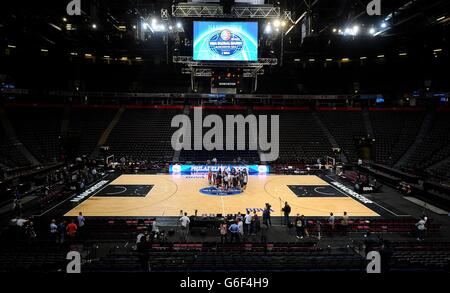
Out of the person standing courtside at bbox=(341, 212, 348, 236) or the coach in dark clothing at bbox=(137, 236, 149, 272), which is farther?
the person standing courtside at bbox=(341, 212, 348, 236)

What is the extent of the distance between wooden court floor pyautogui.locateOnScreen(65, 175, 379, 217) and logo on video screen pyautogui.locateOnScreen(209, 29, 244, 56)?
355 inches

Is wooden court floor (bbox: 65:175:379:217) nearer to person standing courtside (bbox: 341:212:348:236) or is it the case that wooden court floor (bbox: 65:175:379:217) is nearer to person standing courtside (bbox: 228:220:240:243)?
person standing courtside (bbox: 341:212:348:236)

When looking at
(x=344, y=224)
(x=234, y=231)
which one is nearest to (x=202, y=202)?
(x=234, y=231)

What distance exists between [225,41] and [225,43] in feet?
0.37

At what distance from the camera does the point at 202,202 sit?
19672 millimetres

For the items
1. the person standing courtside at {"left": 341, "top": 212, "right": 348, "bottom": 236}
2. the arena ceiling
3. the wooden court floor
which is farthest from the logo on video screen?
the person standing courtside at {"left": 341, "top": 212, "right": 348, "bottom": 236}

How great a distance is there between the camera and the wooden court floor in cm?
1781

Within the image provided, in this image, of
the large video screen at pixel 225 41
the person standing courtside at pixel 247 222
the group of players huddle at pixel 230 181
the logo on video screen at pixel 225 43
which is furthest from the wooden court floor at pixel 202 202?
the logo on video screen at pixel 225 43

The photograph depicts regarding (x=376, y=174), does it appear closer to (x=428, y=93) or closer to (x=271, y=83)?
(x=428, y=93)

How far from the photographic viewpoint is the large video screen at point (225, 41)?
19078 mm

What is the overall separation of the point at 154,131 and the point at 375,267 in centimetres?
3064

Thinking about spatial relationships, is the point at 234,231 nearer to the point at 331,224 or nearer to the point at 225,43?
the point at 331,224

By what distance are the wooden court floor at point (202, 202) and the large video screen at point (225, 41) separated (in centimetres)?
862
